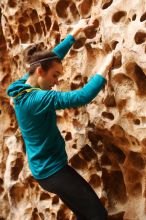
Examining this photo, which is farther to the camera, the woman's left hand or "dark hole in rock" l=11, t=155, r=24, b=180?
"dark hole in rock" l=11, t=155, r=24, b=180

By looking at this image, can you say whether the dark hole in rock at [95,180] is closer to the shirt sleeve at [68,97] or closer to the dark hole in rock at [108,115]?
the dark hole in rock at [108,115]

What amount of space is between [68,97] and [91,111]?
1.52 feet

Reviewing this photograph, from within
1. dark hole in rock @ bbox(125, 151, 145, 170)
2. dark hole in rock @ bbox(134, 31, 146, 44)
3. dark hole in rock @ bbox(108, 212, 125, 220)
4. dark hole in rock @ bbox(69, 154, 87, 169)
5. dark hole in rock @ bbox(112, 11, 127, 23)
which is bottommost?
dark hole in rock @ bbox(108, 212, 125, 220)

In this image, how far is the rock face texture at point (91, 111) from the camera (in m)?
1.72

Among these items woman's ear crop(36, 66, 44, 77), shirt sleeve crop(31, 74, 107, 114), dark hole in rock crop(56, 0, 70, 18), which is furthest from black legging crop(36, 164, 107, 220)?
dark hole in rock crop(56, 0, 70, 18)

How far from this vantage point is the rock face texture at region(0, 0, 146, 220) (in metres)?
1.72

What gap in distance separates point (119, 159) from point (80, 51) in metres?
0.55

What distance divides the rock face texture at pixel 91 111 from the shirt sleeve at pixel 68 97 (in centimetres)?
25

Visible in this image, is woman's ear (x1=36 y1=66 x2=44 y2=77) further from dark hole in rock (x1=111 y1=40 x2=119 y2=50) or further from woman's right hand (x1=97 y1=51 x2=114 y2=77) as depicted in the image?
dark hole in rock (x1=111 y1=40 x2=119 y2=50)

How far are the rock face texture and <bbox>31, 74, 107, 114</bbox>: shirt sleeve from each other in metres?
0.25

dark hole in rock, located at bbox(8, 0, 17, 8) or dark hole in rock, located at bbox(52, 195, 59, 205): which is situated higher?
dark hole in rock, located at bbox(8, 0, 17, 8)

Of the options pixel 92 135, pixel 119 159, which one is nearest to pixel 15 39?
pixel 92 135

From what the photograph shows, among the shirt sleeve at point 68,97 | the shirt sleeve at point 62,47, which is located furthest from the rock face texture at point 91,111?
the shirt sleeve at point 68,97

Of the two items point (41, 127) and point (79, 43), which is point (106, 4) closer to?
point (79, 43)
